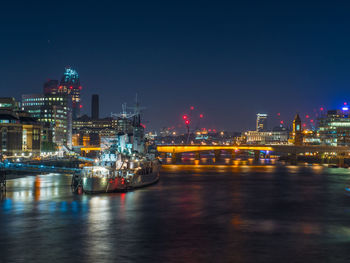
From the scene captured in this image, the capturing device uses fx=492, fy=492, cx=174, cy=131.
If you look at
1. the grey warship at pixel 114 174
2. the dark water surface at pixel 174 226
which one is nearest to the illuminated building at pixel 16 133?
the grey warship at pixel 114 174

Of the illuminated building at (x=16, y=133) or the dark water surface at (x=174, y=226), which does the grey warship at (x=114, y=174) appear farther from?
the illuminated building at (x=16, y=133)

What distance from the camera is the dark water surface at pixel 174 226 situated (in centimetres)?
3847

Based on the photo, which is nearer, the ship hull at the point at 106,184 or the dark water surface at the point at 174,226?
the dark water surface at the point at 174,226

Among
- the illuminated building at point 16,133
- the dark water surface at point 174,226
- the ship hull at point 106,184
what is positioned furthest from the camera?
the illuminated building at point 16,133

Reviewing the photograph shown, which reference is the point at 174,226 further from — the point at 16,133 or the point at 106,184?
the point at 16,133

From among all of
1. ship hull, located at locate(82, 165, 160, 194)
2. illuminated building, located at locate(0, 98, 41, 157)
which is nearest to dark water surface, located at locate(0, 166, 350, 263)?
ship hull, located at locate(82, 165, 160, 194)

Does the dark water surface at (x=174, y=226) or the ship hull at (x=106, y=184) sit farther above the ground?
the ship hull at (x=106, y=184)

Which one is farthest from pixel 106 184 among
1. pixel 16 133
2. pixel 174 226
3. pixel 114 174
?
pixel 16 133

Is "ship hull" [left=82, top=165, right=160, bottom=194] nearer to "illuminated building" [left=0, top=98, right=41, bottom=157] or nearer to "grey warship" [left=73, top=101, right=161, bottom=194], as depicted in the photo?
"grey warship" [left=73, top=101, right=161, bottom=194]

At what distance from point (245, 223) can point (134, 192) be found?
32.4m

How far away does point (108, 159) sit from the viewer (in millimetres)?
90625

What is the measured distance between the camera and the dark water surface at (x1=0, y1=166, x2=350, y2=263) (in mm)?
38469

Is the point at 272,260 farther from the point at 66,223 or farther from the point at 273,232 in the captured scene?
the point at 66,223

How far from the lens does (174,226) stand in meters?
50.3
